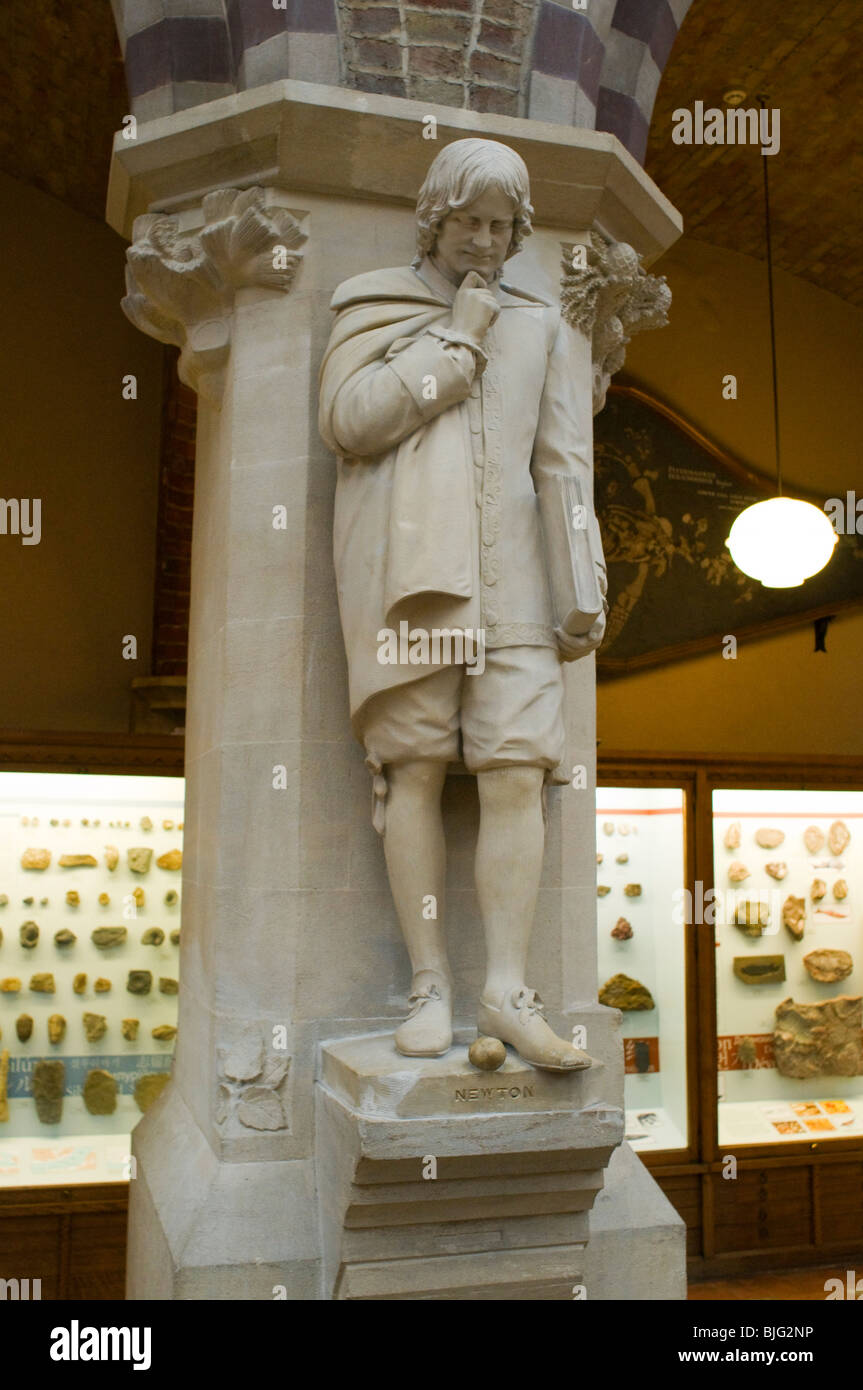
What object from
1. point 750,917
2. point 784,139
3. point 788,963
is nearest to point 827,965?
point 788,963

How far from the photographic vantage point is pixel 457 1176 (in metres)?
2.34

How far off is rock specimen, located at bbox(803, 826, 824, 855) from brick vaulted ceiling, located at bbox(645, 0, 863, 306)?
10.9 feet

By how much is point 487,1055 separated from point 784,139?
5477mm

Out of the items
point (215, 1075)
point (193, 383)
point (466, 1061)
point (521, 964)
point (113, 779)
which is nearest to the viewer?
point (466, 1061)

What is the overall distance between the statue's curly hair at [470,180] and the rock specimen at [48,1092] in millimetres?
3657

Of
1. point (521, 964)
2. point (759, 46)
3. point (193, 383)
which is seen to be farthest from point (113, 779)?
point (759, 46)

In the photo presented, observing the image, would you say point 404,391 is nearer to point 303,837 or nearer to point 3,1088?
point 303,837

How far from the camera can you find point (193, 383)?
3279mm

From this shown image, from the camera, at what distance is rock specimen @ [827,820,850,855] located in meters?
5.88

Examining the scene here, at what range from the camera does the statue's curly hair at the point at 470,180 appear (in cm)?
252

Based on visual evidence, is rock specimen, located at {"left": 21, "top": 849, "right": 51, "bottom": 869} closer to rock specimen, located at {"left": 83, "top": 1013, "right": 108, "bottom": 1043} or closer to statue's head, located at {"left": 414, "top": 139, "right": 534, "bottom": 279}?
rock specimen, located at {"left": 83, "top": 1013, "right": 108, "bottom": 1043}

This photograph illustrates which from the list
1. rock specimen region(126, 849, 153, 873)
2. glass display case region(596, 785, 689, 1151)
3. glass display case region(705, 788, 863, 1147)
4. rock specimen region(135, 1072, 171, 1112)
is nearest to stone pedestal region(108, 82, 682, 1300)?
rock specimen region(135, 1072, 171, 1112)

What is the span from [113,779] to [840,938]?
340 cm
